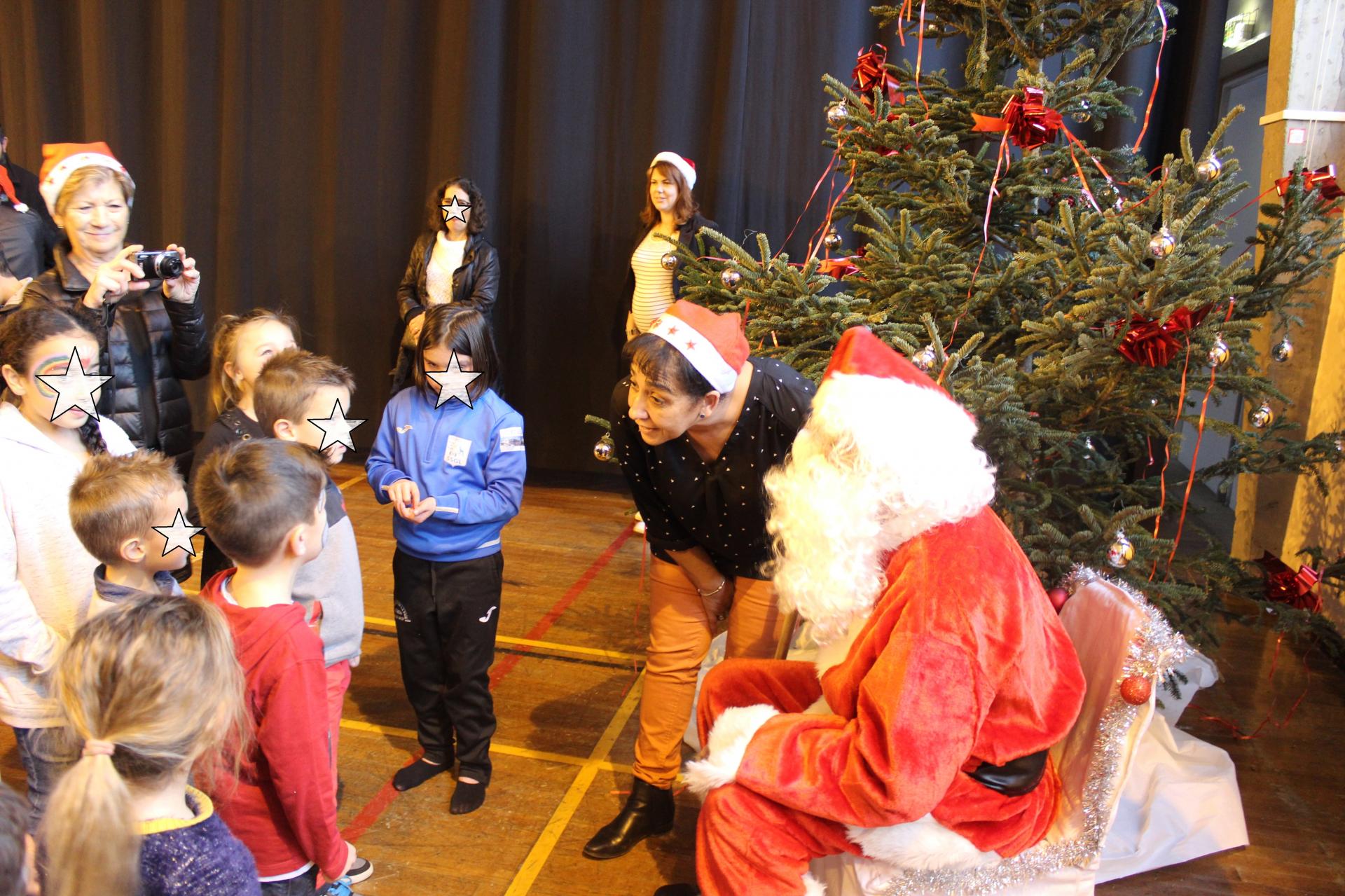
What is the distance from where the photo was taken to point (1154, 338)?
2.16 m

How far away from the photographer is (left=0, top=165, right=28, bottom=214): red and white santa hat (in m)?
3.29

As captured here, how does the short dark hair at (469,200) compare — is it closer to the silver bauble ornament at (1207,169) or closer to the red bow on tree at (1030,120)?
the red bow on tree at (1030,120)

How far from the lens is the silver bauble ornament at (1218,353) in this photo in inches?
86.7

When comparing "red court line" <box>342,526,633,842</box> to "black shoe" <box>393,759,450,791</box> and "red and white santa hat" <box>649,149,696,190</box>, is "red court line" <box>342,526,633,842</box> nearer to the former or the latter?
"black shoe" <box>393,759,450,791</box>

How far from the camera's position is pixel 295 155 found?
5.44m

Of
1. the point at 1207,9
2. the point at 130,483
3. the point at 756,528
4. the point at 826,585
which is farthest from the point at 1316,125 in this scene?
the point at 130,483

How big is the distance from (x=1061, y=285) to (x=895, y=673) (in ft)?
4.93

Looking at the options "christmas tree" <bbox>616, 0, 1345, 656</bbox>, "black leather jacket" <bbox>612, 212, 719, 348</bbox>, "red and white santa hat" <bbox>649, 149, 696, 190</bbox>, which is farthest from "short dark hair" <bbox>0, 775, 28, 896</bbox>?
"red and white santa hat" <bbox>649, 149, 696, 190</bbox>

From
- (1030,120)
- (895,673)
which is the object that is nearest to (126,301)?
(895,673)

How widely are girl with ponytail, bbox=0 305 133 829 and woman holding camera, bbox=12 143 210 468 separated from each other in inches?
15.5

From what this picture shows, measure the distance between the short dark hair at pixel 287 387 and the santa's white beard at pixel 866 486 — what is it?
3.65 feet

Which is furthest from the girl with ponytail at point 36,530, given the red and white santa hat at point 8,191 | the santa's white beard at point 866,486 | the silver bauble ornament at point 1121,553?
the silver bauble ornament at point 1121,553

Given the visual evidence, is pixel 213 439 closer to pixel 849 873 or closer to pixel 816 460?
pixel 816 460

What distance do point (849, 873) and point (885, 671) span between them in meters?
0.43
